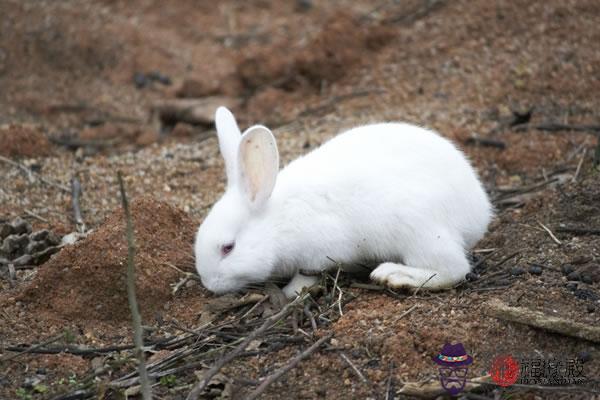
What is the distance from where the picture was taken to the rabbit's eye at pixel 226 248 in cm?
522

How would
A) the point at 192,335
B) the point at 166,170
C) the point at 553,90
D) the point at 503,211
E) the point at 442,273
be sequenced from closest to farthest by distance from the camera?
the point at 192,335 < the point at 442,273 < the point at 503,211 < the point at 166,170 < the point at 553,90

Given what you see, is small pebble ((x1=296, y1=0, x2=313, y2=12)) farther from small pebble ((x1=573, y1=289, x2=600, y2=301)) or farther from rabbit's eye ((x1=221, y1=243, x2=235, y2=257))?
small pebble ((x1=573, y1=289, x2=600, y2=301))

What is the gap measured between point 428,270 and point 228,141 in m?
1.57

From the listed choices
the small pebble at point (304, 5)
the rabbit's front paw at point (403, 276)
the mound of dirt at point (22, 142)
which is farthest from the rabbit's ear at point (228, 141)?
the small pebble at point (304, 5)

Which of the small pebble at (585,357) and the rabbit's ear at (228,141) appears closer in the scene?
the small pebble at (585,357)

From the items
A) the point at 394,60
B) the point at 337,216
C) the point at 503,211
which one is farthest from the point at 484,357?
the point at 394,60

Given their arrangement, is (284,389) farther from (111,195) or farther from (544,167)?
(544,167)

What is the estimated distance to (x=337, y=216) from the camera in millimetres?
5340

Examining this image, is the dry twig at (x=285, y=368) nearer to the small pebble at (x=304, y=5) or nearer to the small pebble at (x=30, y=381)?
the small pebble at (x=30, y=381)

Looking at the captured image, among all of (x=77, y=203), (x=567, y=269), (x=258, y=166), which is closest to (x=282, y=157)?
(x=77, y=203)

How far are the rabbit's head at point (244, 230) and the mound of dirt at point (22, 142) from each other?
10.8 ft

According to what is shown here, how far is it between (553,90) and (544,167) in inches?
60.9

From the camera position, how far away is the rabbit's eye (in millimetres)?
5219

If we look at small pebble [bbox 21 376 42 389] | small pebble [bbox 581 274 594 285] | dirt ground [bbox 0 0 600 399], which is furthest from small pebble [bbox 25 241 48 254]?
small pebble [bbox 581 274 594 285]
